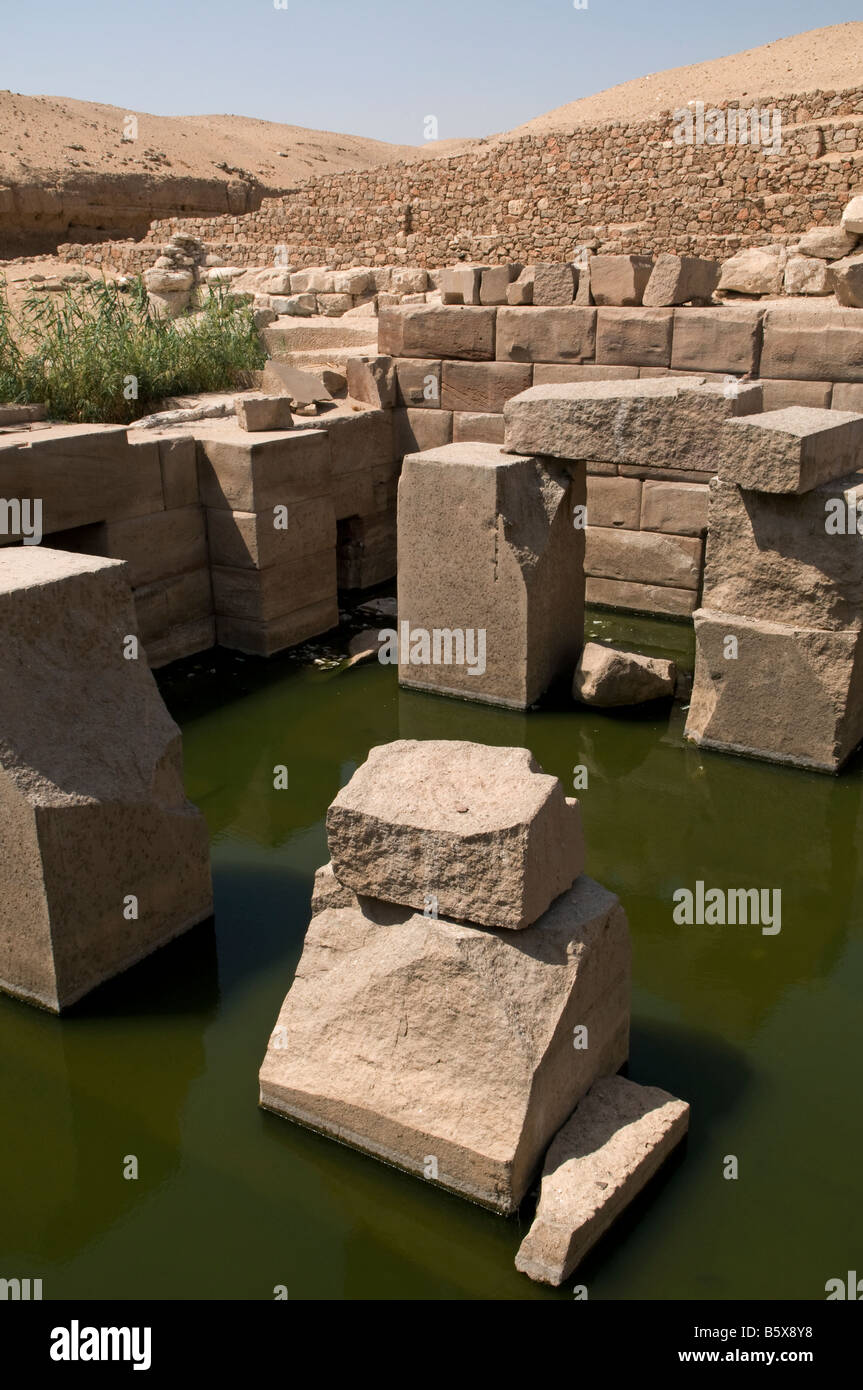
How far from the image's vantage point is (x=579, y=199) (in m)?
14.4

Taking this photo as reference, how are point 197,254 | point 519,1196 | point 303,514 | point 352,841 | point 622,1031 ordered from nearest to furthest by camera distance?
point 519,1196 → point 352,841 → point 622,1031 → point 303,514 → point 197,254

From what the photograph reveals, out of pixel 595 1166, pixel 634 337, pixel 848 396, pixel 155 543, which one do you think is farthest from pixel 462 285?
pixel 595 1166

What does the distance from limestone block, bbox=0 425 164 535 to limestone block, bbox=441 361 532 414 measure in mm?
2683

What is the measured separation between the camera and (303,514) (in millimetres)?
7875

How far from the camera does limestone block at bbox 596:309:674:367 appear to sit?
26.6 ft

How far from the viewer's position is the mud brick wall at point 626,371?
771cm

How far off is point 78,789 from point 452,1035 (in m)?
1.60

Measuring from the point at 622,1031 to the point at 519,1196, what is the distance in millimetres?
697

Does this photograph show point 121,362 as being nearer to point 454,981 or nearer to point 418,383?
point 418,383

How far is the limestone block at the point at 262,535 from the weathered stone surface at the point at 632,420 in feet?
6.02

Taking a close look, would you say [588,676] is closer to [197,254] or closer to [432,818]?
[432,818]

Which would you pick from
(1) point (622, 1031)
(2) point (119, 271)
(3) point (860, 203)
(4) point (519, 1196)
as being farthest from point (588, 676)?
(2) point (119, 271)

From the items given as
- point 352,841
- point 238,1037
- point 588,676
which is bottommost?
point 238,1037

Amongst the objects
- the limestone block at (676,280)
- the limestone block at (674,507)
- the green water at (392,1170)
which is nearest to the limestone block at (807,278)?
the limestone block at (676,280)
